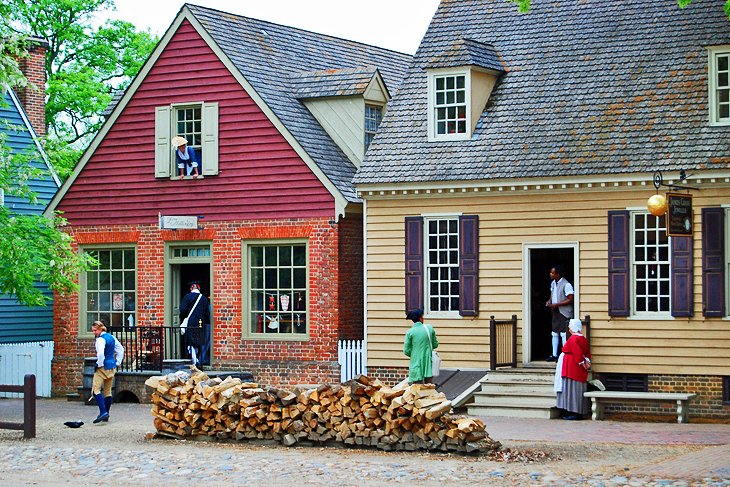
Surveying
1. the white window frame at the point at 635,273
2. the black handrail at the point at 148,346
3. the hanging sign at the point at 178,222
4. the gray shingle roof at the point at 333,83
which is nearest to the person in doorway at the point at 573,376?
the white window frame at the point at 635,273

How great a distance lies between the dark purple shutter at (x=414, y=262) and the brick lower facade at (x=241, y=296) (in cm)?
161

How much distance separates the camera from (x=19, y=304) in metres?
31.3

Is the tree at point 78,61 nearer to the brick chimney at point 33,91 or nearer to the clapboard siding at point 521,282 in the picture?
the brick chimney at point 33,91

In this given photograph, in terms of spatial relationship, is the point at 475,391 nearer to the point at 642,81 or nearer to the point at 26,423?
the point at 642,81

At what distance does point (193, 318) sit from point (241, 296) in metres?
1.06

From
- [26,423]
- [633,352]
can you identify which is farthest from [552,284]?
[26,423]

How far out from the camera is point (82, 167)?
29.1m

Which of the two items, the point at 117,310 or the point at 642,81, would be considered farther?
the point at 117,310

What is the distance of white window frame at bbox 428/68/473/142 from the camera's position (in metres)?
25.3

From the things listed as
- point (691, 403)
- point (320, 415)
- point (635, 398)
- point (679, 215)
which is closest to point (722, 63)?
point (679, 215)

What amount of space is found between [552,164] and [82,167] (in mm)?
10784

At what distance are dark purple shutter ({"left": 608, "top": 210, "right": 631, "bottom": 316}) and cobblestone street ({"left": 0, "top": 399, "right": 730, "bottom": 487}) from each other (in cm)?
266

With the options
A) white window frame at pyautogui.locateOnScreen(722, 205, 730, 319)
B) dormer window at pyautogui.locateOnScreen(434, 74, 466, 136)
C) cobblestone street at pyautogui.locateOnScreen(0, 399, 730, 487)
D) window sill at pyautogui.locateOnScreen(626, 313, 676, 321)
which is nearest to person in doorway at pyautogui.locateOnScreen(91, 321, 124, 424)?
cobblestone street at pyautogui.locateOnScreen(0, 399, 730, 487)

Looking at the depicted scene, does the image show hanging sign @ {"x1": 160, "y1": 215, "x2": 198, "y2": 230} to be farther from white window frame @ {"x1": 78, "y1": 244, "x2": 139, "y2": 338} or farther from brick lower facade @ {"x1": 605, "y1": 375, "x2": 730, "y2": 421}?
brick lower facade @ {"x1": 605, "y1": 375, "x2": 730, "y2": 421}
